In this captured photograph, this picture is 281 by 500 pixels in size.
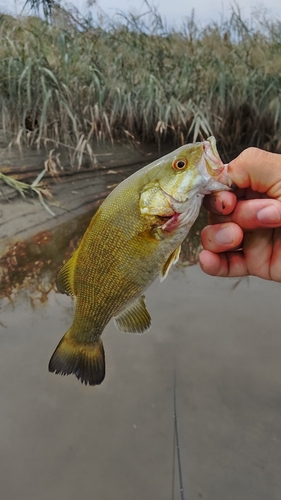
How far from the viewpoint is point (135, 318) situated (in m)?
1.65

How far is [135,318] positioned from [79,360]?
0.26 m

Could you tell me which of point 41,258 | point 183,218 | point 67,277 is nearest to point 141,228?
point 183,218

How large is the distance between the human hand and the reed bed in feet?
12.6

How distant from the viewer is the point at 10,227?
4.22m

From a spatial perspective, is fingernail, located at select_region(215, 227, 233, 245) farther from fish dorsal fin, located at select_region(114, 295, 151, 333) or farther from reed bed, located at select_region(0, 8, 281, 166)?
reed bed, located at select_region(0, 8, 281, 166)

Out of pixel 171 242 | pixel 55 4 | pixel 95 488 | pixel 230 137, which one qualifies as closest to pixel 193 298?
pixel 95 488

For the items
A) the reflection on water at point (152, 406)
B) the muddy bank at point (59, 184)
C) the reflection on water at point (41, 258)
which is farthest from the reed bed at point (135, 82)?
the reflection on water at point (152, 406)

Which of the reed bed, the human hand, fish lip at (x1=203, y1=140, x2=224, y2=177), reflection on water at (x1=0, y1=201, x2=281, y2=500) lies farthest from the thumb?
the reed bed

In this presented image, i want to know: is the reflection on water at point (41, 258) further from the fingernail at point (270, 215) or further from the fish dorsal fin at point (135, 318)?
the fingernail at point (270, 215)

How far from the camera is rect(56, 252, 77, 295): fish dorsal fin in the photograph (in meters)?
1.61

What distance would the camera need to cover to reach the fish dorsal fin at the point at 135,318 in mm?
1640

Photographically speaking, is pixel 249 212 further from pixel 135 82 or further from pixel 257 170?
pixel 135 82

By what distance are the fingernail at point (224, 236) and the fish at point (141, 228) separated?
271mm

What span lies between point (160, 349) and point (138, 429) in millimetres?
642
